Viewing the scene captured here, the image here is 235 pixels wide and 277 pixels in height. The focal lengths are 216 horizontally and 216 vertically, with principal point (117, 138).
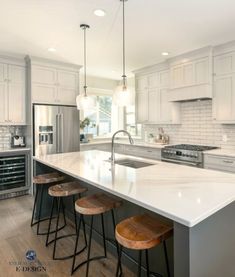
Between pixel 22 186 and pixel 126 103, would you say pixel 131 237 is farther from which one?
pixel 22 186

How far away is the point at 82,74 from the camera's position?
5.50 metres

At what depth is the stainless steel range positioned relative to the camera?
358cm

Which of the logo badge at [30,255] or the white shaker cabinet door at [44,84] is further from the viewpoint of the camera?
the white shaker cabinet door at [44,84]

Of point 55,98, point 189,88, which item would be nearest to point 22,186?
point 55,98

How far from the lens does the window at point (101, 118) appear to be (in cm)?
595

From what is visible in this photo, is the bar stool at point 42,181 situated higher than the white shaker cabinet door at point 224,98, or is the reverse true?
the white shaker cabinet door at point 224,98

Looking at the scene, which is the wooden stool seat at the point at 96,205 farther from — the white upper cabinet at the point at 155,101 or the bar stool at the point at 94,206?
the white upper cabinet at the point at 155,101

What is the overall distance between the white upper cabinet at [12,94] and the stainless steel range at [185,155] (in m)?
2.89

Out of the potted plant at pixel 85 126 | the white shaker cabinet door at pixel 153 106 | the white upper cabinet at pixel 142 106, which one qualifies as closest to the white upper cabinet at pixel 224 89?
the white shaker cabinet door at pixel 153 106

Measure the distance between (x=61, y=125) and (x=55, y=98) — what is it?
576 mm

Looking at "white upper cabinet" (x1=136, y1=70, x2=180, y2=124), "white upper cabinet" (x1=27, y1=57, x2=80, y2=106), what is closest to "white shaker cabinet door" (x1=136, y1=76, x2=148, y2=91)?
"white upper cabinet" (x1=136, y1=70, x2=180, y2=124)

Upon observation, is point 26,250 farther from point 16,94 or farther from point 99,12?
point 16,94

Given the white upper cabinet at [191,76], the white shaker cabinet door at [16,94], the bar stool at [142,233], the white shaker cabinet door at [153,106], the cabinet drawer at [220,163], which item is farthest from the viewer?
the white shaker cabinet door at [153,106]

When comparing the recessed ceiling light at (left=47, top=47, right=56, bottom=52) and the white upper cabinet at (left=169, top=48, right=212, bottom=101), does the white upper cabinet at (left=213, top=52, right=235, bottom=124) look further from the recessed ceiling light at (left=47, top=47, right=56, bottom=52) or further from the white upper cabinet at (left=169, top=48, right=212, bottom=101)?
the recessed ceiling light at (left=47, top=47, right=56, bottom=52)
